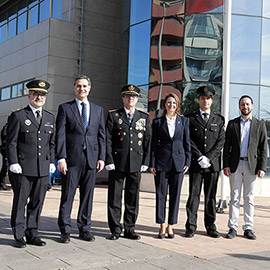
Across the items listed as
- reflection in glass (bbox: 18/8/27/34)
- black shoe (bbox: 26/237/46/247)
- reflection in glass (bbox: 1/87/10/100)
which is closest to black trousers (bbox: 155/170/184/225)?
black shoe (bbox: 26/237/46/247)

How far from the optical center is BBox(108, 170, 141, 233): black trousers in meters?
5.92

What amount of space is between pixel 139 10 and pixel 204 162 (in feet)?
31.5

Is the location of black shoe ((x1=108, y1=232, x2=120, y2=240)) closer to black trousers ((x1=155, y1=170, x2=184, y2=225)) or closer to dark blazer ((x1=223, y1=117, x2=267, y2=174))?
black trousers ((x1=155, y1=170, x2=184, y2=225))

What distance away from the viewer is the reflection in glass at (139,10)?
14164mm

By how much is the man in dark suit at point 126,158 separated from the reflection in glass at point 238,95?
25.6ft

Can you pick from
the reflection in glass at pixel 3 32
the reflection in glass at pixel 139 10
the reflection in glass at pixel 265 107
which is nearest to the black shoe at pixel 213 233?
the reflection in glass at pixel 265 107

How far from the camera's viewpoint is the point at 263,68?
13578 mm

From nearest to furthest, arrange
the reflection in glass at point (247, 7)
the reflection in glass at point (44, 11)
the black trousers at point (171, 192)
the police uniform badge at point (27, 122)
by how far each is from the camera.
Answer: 1. the police uniform badge at point (27, 122)
2. the black trousers at point (171, 192)
3. the reflection in glass at point (247, 7)
4. the reflection in glass at point (44, 11)

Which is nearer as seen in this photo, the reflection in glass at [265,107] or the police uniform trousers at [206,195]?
the police uniform trousers at [206,195]

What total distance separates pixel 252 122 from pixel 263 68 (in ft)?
25.7

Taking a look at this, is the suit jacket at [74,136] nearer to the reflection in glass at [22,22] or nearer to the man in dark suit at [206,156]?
the man in dark suit at [206,156]

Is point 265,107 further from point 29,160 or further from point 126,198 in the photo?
point 29,160

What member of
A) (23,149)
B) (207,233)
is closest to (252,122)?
(207,233)

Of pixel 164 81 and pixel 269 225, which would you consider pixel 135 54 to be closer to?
pixel 164 81
